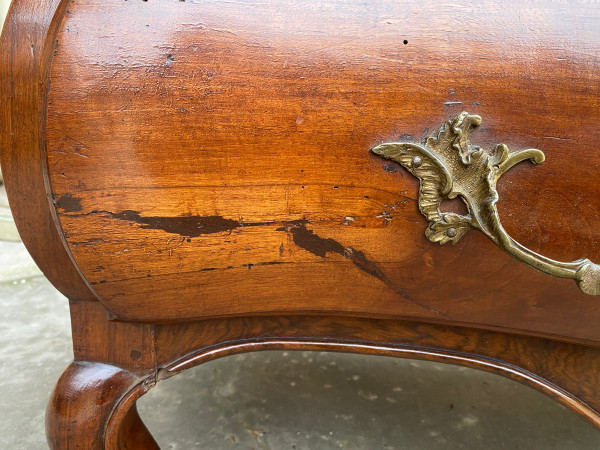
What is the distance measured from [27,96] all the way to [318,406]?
66 cm

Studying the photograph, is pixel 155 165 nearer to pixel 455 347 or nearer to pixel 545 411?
pixel 455 347

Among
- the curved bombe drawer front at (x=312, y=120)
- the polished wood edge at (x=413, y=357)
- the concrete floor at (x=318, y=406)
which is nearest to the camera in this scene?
the curved bombe drawer front at (x=312, y=120)

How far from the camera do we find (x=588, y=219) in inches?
18.8

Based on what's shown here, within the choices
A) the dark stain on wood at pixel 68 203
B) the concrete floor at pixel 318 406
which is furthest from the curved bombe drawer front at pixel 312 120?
the concrete floor at pixel 318 406

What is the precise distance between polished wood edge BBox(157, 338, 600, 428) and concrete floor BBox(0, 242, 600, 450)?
0.29 m

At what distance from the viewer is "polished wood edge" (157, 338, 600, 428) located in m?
0.57

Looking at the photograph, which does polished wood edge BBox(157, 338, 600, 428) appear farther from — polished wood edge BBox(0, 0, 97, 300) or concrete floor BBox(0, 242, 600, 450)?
concrete floor BBox(0, 242, 600, 450)

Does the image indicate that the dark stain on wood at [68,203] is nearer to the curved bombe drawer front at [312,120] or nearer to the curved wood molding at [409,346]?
the curved bombe drawer front at [312,120]

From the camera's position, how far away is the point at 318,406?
926 mm

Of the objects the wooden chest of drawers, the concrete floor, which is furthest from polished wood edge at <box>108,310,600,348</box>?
the concrete floor

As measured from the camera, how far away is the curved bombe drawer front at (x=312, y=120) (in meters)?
0.47

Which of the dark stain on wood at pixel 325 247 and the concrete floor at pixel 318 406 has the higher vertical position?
the dark stain on wood at pixel 325 247

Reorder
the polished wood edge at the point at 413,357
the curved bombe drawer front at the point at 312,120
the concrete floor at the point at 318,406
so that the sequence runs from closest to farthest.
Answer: the curved bombe drawer front at the point at 312,120 → the polished wood edge at the point at 413,357 → the concrete floor at the point at 318,406

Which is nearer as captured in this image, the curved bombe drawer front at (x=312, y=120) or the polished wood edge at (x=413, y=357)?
the curved bombe drawer front at (x=312, y=120)
